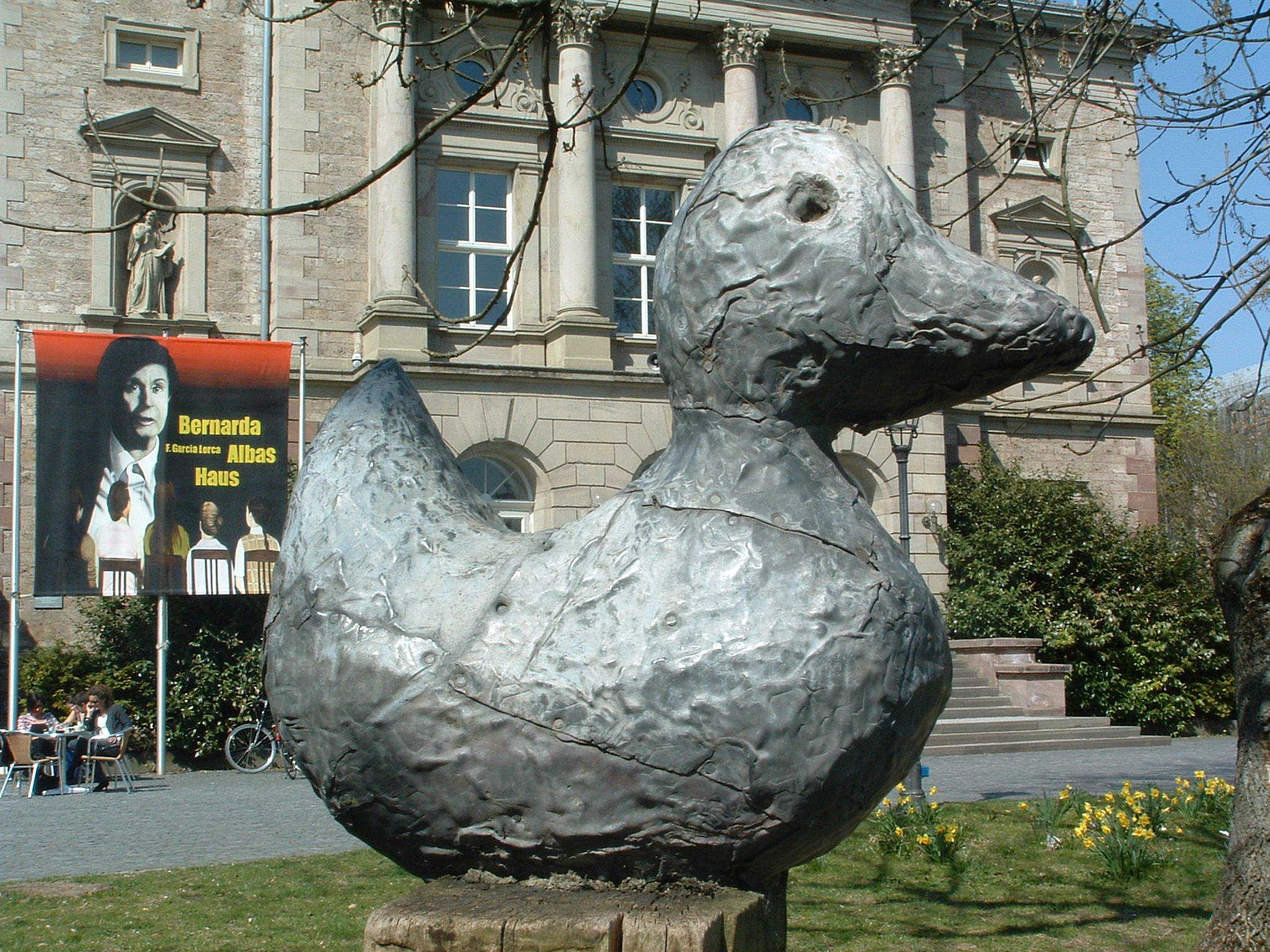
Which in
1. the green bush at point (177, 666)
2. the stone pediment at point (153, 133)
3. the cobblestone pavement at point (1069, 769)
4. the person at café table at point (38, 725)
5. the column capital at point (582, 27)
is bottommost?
the cobblestone pavement at point (1069, 769)

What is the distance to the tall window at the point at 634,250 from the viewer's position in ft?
69.4

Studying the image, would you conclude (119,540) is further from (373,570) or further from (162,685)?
(373,570)

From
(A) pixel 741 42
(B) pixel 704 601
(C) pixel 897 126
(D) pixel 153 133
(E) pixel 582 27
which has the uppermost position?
(A) pixel 741 42

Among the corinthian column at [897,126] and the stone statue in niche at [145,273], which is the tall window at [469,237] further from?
the corinthian column at [897,126]

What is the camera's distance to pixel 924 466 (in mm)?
21562

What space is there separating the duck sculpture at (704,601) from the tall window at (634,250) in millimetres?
18417

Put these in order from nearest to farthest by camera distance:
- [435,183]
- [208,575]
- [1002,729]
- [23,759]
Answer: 1. [23,759]
2. [208,575]
3. [1002,729]
4. [435,183]

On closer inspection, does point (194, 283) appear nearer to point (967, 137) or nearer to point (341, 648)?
point (967, 137)

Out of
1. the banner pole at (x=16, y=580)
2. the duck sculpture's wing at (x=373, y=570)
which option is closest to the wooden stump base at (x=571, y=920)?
the duck sculpture's wing at (x=373, y=570)

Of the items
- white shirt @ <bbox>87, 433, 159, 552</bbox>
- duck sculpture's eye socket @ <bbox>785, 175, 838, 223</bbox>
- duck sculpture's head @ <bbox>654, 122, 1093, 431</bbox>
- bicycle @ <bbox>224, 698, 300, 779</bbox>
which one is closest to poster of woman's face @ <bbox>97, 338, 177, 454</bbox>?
white shirt @ <bbox>87, 433, 159, 552</bbox>

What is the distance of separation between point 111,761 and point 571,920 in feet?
43.5

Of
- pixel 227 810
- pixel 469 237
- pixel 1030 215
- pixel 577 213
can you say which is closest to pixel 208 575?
pixel 227 810

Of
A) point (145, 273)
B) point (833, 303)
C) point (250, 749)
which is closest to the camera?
point (833, 303)

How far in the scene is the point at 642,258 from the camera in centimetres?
2116
